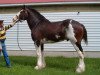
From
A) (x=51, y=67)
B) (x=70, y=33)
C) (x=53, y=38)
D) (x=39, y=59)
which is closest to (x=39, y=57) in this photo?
(x=39, y=59)

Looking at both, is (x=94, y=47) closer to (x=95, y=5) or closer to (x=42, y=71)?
(x=95, y=5)

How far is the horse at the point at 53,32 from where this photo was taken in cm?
1322

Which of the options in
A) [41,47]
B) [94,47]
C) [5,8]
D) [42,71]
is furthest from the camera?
[5,8]

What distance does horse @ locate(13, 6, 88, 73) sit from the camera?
13219 millimetres

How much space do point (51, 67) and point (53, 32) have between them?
152 cm

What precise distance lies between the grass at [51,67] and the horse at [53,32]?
0.40 m

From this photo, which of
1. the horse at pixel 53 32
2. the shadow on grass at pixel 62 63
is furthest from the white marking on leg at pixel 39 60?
the shadow on grass at pixel 62 63

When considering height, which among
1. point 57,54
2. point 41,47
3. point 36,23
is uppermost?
point 36,23

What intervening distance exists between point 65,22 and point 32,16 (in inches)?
59.7

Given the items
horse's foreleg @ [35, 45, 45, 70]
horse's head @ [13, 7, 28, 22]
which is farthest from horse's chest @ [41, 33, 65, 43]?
horse's head @ [13, 7, 28, 22]

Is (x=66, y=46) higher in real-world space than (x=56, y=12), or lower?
lower

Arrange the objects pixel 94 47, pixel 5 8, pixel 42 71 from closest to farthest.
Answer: pixel 42 71 → pixel 94 47 → pixel 5 8

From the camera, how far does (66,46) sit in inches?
707

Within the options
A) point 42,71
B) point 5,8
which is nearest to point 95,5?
point 5,8
